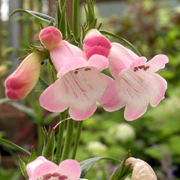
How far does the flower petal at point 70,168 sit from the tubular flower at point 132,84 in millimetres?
115

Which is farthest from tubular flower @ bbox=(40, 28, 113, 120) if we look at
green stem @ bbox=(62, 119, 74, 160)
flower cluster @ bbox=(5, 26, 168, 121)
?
green stem @ bbox=(62, 119, 74, 160)

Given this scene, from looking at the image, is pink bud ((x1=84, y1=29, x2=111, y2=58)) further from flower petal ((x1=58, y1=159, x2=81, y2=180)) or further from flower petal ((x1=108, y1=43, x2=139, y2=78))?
flower petal ((x1=58, y1=159, x2=81, y2=180))

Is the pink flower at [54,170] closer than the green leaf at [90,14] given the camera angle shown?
Yes

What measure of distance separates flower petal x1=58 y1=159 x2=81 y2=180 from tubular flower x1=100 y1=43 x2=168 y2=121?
11cm

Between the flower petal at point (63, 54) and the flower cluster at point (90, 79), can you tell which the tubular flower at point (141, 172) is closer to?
the flower cluster at point (90, 79)

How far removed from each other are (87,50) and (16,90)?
135mm

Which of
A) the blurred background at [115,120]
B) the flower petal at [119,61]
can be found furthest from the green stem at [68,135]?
the blurred background at [115,120]

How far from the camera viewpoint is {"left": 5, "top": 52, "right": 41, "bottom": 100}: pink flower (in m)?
0.44

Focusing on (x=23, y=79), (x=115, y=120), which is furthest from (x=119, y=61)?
(x=115, y=120)

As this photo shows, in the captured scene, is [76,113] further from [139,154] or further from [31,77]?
[139,154]

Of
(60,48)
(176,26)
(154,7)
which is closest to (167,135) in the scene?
(60,48)

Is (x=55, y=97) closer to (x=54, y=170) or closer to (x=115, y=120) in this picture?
(x=54, y=170)

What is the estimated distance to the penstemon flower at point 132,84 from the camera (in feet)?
1.63

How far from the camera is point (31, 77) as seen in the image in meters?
0.47
